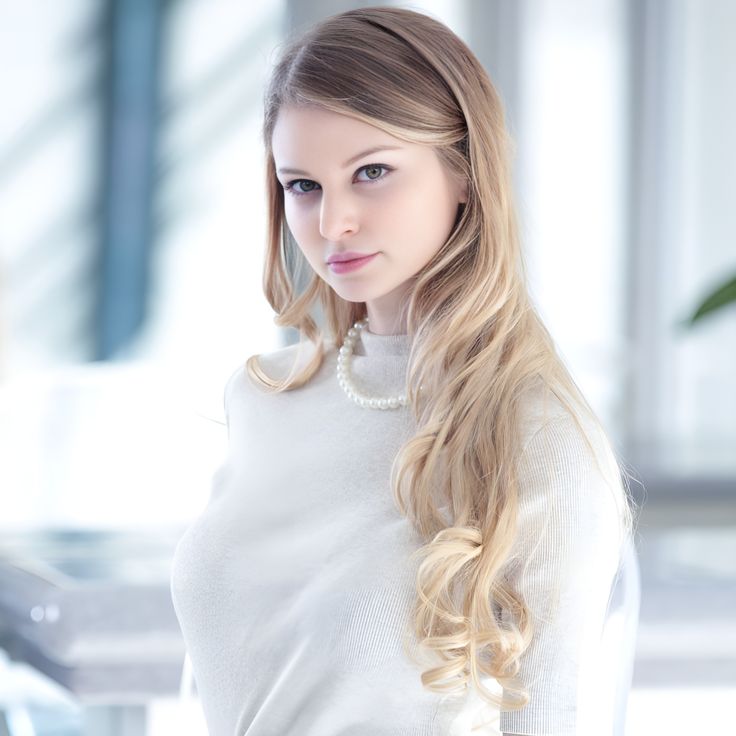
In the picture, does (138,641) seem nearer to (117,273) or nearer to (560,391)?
(560,391)

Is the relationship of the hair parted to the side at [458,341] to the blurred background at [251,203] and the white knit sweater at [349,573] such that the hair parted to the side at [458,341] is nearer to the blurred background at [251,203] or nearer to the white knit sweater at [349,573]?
the white knit sweater at [349,573]

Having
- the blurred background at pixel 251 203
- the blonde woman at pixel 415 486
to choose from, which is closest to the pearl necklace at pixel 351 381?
the blonde woman at pixel 415 486

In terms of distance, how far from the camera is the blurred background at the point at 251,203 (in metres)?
3.52

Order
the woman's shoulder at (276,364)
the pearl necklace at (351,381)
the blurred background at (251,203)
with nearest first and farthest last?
1. the pearl necklace at (351,381)
2. the woman's shoulder at (276,364)
3. the blurred background at (251,203)

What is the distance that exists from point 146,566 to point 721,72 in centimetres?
299

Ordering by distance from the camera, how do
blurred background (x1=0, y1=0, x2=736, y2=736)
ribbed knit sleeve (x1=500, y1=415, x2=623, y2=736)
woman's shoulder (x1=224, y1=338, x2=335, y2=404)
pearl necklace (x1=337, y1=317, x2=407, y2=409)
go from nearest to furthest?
ribbed knit sleeve (x1=500, y1=415, x2=623, y2=736) → pearl necklace (x1=337, y1=317, x2=407, y2=409) → woman's shoulder (x1=224, y1=338, x2=335, y2=404) → blurred background (x1=0, y1=0, x2=736, y2=736)

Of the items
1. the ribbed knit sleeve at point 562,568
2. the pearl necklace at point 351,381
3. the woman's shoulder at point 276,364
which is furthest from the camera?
the woman's shoulder at point 276,364

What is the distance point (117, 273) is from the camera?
433cm

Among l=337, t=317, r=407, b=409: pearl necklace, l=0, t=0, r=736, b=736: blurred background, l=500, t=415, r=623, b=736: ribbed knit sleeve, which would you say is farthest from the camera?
l=0, t=0, r=736, b=736: blurred background

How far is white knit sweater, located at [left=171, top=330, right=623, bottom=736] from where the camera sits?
83cm

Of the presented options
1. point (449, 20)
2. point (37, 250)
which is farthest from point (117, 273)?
point (449, 20)

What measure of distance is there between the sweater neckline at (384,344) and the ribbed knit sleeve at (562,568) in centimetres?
18

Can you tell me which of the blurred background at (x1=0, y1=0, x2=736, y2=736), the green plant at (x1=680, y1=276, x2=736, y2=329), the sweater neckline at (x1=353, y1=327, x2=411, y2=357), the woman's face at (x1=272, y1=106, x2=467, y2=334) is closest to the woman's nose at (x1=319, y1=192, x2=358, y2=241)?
the woman's face at (x1=272, y1=106, x2=467, y2=334)

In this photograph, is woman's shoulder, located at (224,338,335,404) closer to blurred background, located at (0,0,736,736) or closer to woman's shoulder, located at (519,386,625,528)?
woman's shoulder, located at (519,386,625,528)
